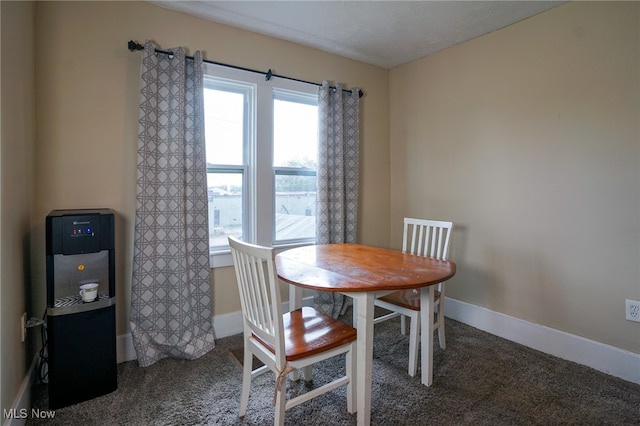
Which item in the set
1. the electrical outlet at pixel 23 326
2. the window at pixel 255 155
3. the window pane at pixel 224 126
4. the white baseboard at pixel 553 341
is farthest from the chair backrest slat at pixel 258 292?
the white baseboard at pixel 553 341

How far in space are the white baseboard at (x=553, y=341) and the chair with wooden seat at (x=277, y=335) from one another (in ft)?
5.17

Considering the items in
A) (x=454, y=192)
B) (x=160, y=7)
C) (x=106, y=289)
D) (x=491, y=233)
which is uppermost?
(x=160, y=7)

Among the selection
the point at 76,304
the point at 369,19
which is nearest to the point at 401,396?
the point at 76,304

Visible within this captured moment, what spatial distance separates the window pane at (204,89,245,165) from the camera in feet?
8.50

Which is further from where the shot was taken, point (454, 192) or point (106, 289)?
point (454, 192)

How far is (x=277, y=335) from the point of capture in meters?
1.42

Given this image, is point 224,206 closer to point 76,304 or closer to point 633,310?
point 76,304

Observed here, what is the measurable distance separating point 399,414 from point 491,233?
166 centimetres

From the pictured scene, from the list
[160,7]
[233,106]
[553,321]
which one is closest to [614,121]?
[553,321]

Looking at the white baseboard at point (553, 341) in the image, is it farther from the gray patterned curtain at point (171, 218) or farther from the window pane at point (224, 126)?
the window pane at point (224, 126)

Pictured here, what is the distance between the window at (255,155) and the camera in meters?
2.62

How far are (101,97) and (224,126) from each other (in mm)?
824

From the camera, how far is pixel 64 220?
174 centimetres

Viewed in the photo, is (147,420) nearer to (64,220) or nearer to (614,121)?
(64,220)
